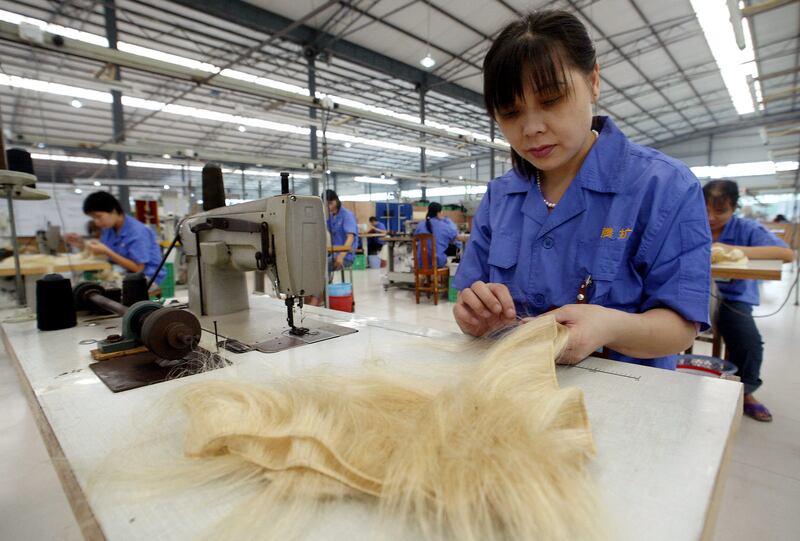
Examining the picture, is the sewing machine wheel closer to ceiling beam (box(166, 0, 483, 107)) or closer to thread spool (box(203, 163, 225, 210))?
thread spool (box(203, 163, 225, 210))

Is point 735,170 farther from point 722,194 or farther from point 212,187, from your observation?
point 212,187

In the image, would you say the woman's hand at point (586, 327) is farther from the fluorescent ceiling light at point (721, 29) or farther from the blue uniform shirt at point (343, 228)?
the blue uniform shirt at point (343, 228)

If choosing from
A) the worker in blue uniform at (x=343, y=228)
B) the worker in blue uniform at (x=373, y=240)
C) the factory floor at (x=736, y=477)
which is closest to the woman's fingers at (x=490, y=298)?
the factory floor at (x=736, y=477)

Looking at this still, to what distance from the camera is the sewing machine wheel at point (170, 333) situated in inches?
37.2

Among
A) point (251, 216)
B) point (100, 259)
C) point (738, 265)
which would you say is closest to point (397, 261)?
point (100, 259)

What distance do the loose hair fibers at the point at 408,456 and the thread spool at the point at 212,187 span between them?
1262 mm

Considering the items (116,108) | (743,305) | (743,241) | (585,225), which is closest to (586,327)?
(585,225)

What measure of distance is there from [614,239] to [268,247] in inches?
40.1

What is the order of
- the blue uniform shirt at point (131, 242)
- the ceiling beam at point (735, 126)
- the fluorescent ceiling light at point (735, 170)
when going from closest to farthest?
the blue uniform shirt at point (131, 242), the ceiling beam at point (735, 126), the fluorescent ceiling light at point (735, 170)

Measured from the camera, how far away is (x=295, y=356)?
1.11 m

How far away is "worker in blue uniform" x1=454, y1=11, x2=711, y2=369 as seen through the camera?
89 centimetres

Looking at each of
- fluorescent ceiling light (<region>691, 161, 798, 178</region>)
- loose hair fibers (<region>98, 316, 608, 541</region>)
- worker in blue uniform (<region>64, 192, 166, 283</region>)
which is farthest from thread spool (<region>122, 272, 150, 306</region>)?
fluorescent ceiling light (<region>691, 161, 798, 178</region>)

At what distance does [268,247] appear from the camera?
50.8 inches

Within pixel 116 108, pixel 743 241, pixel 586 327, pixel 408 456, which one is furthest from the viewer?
pixel 116 108
